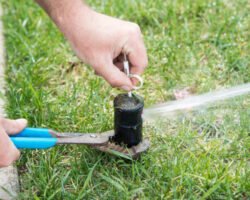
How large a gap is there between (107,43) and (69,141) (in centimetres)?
45

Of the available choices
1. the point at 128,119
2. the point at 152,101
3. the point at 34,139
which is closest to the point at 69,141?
the point at 34,139

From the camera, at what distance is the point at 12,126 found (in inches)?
88.1

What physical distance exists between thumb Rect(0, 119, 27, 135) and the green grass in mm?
313

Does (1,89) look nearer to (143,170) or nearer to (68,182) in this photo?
(68,182)

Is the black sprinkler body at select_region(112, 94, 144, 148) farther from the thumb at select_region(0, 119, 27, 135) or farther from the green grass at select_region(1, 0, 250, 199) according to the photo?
the thumb at select_region(0, 119, 27, 135)

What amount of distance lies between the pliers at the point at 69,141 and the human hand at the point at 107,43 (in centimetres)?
26

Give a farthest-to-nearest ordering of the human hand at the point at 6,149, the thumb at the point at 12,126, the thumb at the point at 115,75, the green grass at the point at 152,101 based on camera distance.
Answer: the green grass at the point at 152,101 < the thumb at the point at 115,75 < the thumb at the point at 12,126 < the human hand at the point at 6,149

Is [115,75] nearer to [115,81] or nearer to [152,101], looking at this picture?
[115,81]

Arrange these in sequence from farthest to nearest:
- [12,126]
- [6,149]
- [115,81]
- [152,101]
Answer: [152,101] < [115,81] < [12,126] < [6,149]

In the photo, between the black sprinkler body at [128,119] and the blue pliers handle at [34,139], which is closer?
the blue pliers handle at [34,139]

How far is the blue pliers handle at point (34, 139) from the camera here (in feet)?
7.33

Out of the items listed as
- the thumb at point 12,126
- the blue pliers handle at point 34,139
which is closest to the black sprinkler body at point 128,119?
the blue pliers handle at point 34,139

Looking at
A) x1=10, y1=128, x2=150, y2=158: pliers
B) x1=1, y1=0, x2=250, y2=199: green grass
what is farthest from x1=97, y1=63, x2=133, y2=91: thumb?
x1=1, y1=0, x2=250, y2=199: green grass

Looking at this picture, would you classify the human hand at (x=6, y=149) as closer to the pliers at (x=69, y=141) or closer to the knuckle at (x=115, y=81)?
the pliers at (x=69, y=141)
